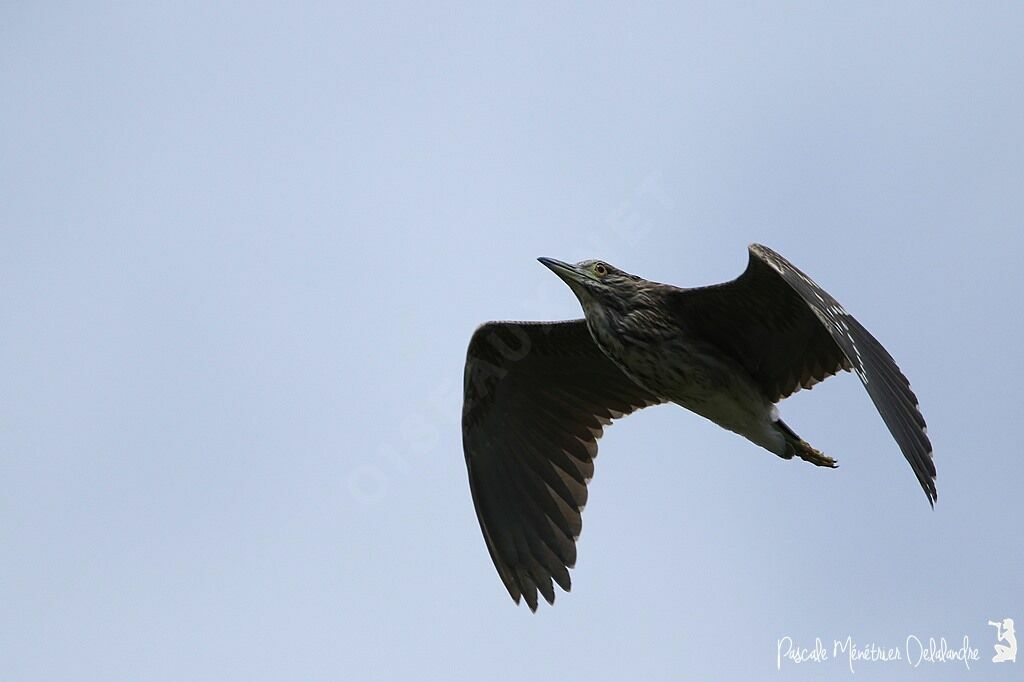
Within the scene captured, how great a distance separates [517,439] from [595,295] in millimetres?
2148

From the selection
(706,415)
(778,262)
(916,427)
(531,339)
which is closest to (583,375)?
(531,339)

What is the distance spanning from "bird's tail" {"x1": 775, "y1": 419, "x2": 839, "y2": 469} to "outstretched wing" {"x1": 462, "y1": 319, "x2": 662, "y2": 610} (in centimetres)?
163

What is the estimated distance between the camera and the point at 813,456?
12219mm

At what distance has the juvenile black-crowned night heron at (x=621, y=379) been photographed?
11047 millimetres

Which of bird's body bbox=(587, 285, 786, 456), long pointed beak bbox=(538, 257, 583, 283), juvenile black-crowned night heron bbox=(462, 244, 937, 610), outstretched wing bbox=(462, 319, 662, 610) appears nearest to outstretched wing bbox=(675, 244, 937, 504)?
juvenile black-crowned night heron bbox=(462, 244, 937, 610)

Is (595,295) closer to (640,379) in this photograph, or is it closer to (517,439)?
(640,379)

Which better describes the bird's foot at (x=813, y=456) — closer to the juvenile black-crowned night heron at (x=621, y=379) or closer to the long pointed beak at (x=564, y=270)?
the juvenile black-crowned night heron at (x=621, y=379)

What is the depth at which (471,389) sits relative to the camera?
13.6 m

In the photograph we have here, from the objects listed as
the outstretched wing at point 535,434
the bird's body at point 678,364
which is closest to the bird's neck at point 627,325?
the bird's body at point 678,364

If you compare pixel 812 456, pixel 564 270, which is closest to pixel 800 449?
pixel 812 456

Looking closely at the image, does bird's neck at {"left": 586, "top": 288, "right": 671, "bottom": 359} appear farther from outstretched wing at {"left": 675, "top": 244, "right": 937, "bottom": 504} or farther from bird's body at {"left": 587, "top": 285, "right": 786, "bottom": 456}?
outstretched wing at {"left": 675, "top": 244, "right": 937, "bottom": 504}

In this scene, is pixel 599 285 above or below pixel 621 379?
above

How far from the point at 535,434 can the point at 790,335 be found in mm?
2770

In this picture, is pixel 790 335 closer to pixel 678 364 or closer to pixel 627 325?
pixel 678 364
